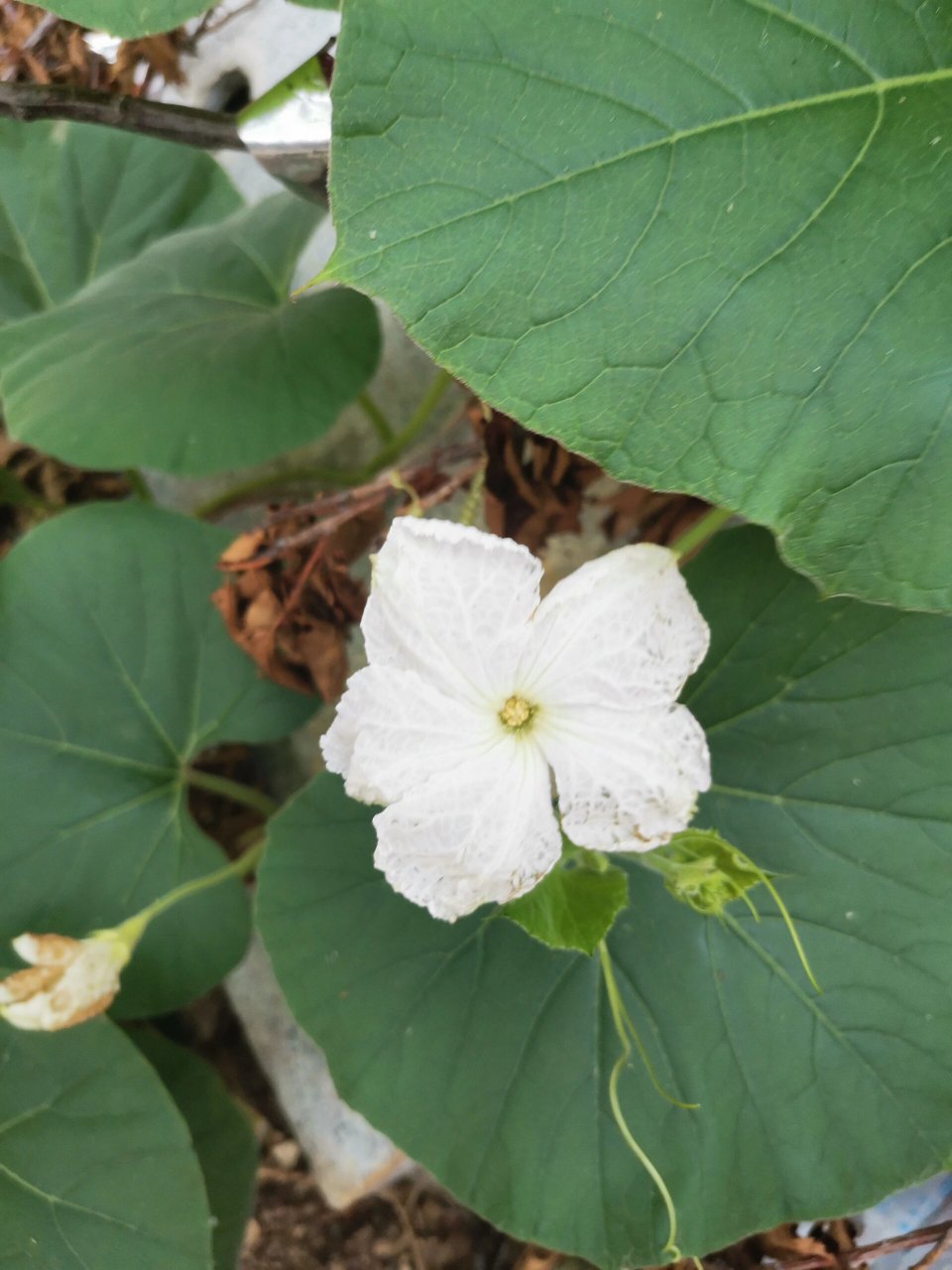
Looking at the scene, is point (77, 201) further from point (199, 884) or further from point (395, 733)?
point (395, 733)

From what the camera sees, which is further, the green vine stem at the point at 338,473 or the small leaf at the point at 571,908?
the green vine stem at the point at 338,473

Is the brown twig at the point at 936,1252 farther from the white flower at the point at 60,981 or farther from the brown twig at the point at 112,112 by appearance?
the brown twig at the point at 112,112

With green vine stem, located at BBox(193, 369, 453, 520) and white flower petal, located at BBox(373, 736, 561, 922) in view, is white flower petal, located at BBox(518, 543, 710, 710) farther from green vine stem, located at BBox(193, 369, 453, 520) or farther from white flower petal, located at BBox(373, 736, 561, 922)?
green vine stem, located at BBox(193, 369, 453, 520)

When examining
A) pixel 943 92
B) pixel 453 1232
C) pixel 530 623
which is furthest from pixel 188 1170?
pixel 943 92

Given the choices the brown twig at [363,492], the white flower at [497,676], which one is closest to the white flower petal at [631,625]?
the white flower at [497,676]

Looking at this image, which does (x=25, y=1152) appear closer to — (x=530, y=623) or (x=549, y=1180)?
(x=549, y=1180)
